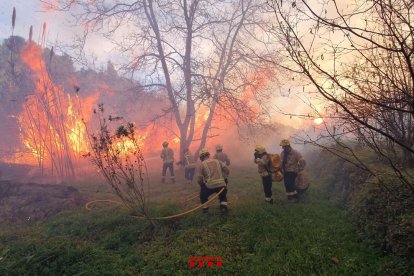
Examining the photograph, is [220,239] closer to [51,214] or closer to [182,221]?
[182,221]

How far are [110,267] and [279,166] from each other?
5705 millimetres

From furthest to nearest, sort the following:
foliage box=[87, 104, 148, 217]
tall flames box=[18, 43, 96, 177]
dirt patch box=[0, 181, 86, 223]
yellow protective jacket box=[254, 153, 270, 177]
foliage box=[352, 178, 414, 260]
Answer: tall flames box=[18, 43, 96, 177] → dirt patch box=[0, 181, 86, 223] → yellow protective jacket box=[254, 153, 270, 177] → foliage box=[87, 104, 148, 217] → foliage box=[352, 178, 414, 260]

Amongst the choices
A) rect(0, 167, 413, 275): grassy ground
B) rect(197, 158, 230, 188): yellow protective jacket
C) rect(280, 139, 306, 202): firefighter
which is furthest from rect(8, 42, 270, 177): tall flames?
rect(0, 167, 413, 275): grassy ground

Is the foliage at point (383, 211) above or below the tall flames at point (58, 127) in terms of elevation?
below

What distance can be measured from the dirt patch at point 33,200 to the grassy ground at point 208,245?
1771 millimetres

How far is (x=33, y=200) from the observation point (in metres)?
12.2

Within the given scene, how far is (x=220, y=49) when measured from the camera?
66.6 ft

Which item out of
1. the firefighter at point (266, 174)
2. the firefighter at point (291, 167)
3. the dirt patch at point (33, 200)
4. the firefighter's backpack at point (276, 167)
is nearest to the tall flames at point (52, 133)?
the dirt patch at point (33, 200)

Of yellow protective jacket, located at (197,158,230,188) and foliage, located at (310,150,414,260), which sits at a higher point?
yellow protective jacket, located at (197,158,230,188)

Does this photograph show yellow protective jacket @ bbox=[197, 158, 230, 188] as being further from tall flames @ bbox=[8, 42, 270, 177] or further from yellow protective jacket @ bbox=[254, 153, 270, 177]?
tall flames @ bbox=[8, 42, 270, 177]

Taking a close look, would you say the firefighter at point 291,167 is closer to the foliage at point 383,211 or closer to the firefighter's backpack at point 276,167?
the firefighter's backpack at point 276,167

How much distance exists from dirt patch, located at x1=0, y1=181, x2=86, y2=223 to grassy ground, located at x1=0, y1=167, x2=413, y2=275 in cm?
177

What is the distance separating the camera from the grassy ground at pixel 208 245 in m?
5.38

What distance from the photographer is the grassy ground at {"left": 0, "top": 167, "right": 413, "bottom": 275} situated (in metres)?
5.38
